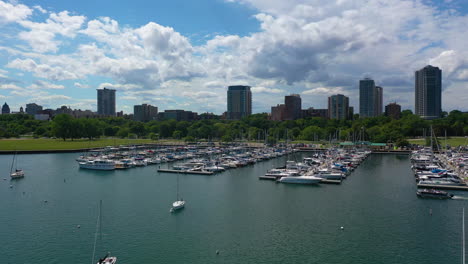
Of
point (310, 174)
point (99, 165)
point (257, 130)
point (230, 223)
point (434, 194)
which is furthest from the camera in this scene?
point (257, 130)

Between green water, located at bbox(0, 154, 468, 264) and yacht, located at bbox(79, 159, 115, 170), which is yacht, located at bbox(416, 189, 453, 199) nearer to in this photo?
green water, located at bbox(0, 154, 468, 264)

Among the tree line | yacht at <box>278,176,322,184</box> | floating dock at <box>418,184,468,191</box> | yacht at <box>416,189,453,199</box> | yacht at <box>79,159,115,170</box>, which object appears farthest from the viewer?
the tree line

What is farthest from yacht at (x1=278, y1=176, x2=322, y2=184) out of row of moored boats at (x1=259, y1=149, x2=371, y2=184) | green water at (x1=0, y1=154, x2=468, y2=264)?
green water at (x1=0, y1=154, x2=468, y2=264)

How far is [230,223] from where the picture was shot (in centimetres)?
3156

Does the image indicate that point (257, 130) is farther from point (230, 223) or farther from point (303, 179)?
point (230, 223)

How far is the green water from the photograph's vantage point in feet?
81.0

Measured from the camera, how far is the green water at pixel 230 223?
2470cm

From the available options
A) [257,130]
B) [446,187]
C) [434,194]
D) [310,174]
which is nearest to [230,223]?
[434,194]

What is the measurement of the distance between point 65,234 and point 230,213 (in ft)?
50.6

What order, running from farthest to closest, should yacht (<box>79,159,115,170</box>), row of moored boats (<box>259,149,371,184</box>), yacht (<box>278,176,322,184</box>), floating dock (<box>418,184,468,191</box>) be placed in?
yacht (<box>79,159,115,170</box>)
row of moored boats (<box>259,149,371,184</box>)
yacht (<box>278,176,322,184</box>)
floating dock (<box>418,184,468,191</box>)

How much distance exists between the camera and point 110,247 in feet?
84.2

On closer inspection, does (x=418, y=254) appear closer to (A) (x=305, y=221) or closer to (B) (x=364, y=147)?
(A) (x=305, y=221)

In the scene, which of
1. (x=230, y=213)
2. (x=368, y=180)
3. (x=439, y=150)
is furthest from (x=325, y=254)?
(x=439, y=150)

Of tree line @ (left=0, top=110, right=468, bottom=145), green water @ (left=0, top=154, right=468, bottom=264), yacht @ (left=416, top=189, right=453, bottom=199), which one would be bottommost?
green water @ (left=0, top=154, right=468, bottom=264)
